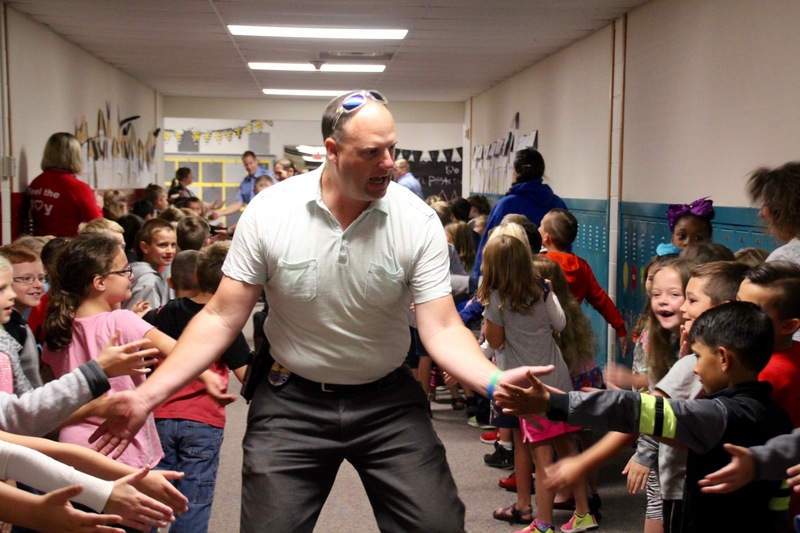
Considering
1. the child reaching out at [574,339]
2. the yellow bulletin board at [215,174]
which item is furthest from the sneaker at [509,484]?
the yellow bulletin board at [215,174]

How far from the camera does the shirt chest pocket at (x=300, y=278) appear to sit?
2814 mm

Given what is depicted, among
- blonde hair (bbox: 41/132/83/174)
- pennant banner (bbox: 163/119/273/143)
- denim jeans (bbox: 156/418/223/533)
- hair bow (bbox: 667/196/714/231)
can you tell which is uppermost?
pennant banner (bbox: 163/119/273/143)

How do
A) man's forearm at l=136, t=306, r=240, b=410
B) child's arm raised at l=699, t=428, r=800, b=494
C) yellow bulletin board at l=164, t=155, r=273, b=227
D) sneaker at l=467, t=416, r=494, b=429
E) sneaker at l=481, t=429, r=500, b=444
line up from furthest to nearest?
yellow bulletin board at l=164, t=155, r=273, b=227 → sneaker at l=467, t=416, r=494, b=429 → sneaker at l=481, t=429, r=500, b=444 → man's forearm at l=136, t=306, r=240, b=410 → child's arm raised at l=699, t=428, r=800, b=494

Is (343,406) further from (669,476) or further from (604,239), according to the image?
(604,239)

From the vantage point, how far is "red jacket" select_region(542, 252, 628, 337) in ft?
18.5

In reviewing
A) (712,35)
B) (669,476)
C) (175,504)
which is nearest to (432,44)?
(712,35)

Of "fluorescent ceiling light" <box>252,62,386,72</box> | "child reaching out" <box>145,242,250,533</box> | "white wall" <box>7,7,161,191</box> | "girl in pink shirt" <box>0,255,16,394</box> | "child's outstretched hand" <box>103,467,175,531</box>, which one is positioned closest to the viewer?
"child's outstretched hand" <box>103,467,175,531</box>

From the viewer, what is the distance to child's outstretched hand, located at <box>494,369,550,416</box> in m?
2.49

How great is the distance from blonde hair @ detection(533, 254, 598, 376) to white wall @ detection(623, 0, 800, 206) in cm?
139

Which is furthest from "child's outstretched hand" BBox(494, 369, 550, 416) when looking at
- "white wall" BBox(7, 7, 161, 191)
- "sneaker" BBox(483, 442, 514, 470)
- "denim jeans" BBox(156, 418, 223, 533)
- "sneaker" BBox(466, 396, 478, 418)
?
"white wall" BBox(7, 7, 161, 191)

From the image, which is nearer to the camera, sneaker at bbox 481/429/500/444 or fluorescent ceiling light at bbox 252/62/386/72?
sneaker at bbox 481/429/500/444

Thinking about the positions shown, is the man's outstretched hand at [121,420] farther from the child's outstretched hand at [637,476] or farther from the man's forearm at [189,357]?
the child's outstretched hand at [637,476]

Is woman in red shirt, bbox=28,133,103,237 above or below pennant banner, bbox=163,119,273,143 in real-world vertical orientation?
below

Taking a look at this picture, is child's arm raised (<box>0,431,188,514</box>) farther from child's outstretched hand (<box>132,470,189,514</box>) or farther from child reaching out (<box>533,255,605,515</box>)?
child reaching out (<box>533,255,605,515</box>)
